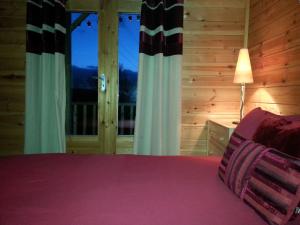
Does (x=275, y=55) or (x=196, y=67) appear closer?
(x=275, y=55)

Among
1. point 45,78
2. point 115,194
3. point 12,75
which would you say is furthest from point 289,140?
point 12,75

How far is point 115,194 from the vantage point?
47.9 inches

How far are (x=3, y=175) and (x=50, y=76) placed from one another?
6.06 ft

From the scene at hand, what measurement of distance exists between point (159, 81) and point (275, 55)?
1234 millimetres

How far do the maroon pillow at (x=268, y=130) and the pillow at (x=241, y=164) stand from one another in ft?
0.20

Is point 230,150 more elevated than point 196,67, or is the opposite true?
point 196,67

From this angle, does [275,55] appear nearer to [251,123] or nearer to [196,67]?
[196,67]

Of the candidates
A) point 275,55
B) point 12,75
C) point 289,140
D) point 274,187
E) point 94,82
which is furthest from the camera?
point 94,82

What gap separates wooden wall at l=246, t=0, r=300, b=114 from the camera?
2.10 metres

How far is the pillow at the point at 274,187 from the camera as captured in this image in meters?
0.92

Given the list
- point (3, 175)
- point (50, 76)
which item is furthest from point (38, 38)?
point (3, 175)

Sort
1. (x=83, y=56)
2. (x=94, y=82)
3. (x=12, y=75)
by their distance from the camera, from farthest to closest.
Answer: (x=83, y=56) → (x=94, y=82) → (x=12, y=75)

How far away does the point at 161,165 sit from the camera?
1.75 metres

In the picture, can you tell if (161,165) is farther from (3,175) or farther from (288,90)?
(288,90)
